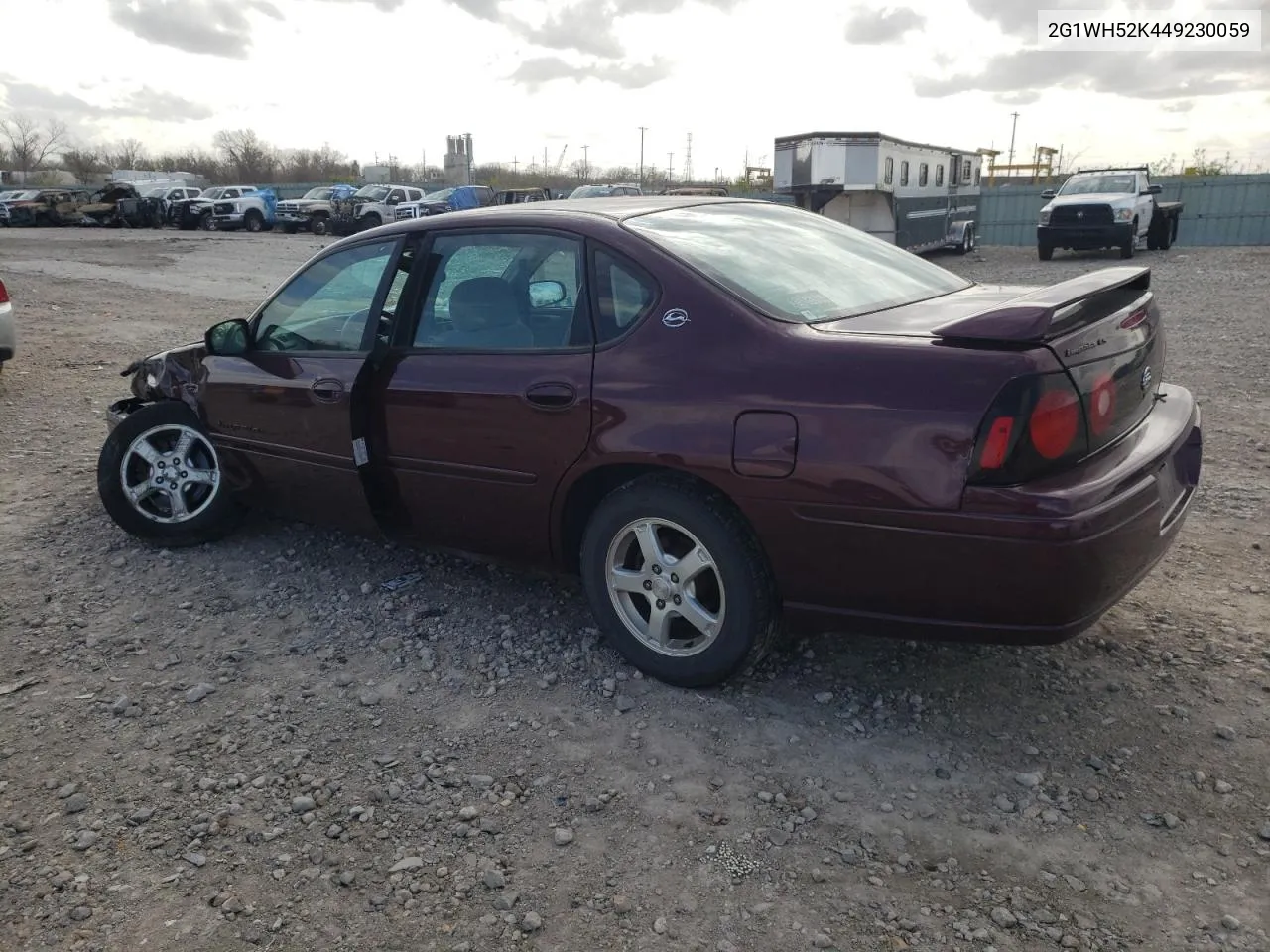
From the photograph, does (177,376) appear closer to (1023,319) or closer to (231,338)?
(231,338)

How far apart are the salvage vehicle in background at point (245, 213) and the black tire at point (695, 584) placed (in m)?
37.3

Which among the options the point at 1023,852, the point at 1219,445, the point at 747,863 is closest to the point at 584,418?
the point at 747,863

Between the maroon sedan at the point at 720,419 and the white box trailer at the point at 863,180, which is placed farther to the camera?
the white box trailer at the point at 863,180

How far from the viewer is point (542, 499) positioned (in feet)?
11.3

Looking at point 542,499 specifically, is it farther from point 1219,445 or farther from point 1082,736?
point 1219,445

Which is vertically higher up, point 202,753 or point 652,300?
point 652,300

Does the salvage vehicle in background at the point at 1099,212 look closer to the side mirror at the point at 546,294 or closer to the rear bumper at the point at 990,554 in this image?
the rear bumper at the point at 990,554

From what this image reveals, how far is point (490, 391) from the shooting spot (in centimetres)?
348

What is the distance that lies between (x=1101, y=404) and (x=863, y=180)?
1664 cm

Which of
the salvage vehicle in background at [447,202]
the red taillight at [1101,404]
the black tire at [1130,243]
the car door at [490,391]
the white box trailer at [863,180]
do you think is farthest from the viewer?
Answer: the salvage vehicle in background at [447,202]

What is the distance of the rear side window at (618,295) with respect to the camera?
322 centimetres

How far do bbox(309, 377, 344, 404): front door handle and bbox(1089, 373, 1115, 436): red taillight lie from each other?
8.80 feet

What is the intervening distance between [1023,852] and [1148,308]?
183 cm

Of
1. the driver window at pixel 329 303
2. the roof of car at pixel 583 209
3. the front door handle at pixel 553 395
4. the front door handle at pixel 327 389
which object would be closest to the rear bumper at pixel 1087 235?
the roof of car at pixel 583 209
